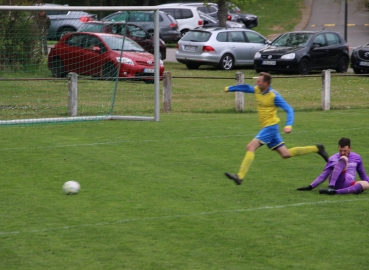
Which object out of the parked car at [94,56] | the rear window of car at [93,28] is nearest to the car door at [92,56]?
the parked car at [94,56]

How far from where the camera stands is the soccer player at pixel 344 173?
964 cm

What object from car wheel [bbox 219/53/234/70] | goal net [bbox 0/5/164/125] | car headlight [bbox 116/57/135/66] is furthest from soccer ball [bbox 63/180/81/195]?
car wheel [bbox 219/53/234/70]

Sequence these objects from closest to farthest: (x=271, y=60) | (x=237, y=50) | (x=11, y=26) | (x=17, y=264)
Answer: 1. (x=17, y=264)
2. (x=11, y=26)
3. (x=271, y=60)
4. (x=237, y=50)

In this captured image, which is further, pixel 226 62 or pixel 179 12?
pixel 179 12

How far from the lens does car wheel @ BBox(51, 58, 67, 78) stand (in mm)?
17439

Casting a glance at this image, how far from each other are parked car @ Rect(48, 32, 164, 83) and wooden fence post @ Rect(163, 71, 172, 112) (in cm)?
46

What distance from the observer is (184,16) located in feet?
138

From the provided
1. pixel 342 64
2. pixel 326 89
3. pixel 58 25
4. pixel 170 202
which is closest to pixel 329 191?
pixel 170 202

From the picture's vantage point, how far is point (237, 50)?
2991 cm

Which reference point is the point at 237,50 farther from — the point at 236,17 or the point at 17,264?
the point at 17,264

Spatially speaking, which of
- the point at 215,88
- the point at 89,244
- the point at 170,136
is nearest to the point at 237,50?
the point at 215,88

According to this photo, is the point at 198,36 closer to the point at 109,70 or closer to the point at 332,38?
the point at 332,38

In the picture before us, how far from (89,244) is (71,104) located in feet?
33.9

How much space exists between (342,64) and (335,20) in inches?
942
